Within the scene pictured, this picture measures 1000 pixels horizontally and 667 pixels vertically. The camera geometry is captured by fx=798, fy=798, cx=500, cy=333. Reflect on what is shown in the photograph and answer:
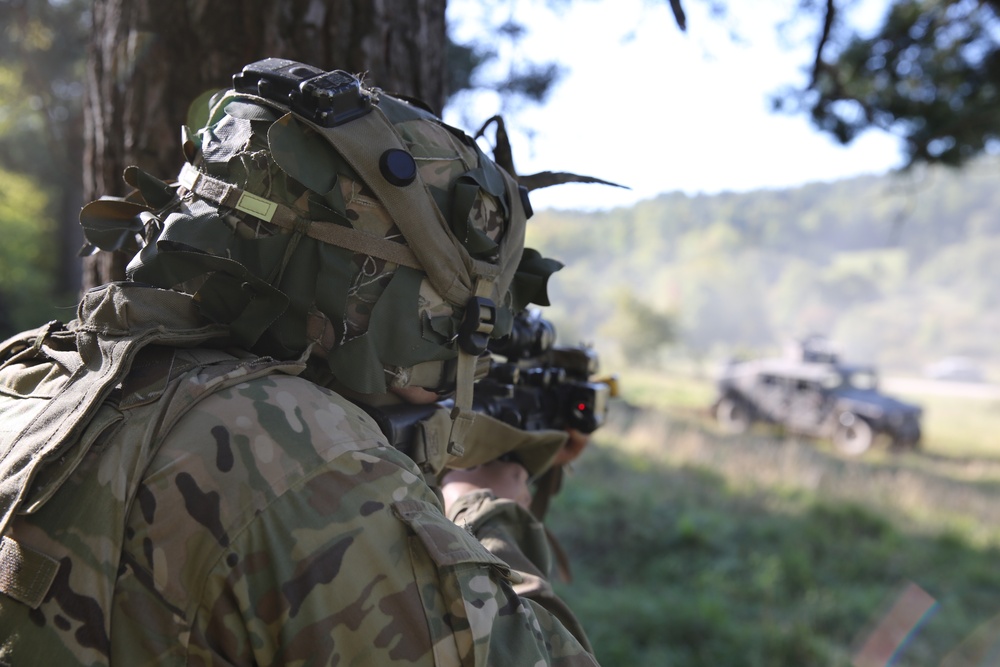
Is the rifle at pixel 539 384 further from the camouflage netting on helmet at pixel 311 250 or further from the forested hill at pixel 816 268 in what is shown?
the forested hill at pixel 816 268

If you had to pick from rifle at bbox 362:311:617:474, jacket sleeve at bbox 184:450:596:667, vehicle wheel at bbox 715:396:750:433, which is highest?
rifle at bbox 362:311:617:474

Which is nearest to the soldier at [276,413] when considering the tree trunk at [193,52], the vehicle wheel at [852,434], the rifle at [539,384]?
the rifle at [539,384]

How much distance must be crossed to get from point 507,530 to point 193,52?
164cm

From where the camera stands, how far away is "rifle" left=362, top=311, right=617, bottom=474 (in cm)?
211

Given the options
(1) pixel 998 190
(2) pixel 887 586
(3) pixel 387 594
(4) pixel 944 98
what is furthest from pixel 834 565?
(1) pixel 998 190

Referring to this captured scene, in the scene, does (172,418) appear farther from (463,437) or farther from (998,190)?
(998,190)

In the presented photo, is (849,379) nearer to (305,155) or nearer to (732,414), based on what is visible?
(732,414)

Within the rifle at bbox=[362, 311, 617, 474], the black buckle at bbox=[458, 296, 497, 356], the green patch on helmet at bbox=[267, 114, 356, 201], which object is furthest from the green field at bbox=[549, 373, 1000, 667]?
the green patch on helmet at bbox=[267, 114, 356, 201]

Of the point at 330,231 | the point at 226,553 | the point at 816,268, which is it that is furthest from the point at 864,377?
the point at 816,268

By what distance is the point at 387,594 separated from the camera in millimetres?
1206

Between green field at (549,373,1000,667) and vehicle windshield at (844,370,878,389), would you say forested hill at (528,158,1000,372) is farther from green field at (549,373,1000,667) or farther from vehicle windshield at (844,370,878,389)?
green field at (549,373,1000,667)

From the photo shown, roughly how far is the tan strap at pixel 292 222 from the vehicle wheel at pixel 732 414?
1797 cm

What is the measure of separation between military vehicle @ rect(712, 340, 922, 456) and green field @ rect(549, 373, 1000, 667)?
576cm

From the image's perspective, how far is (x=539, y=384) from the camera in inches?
91.6
